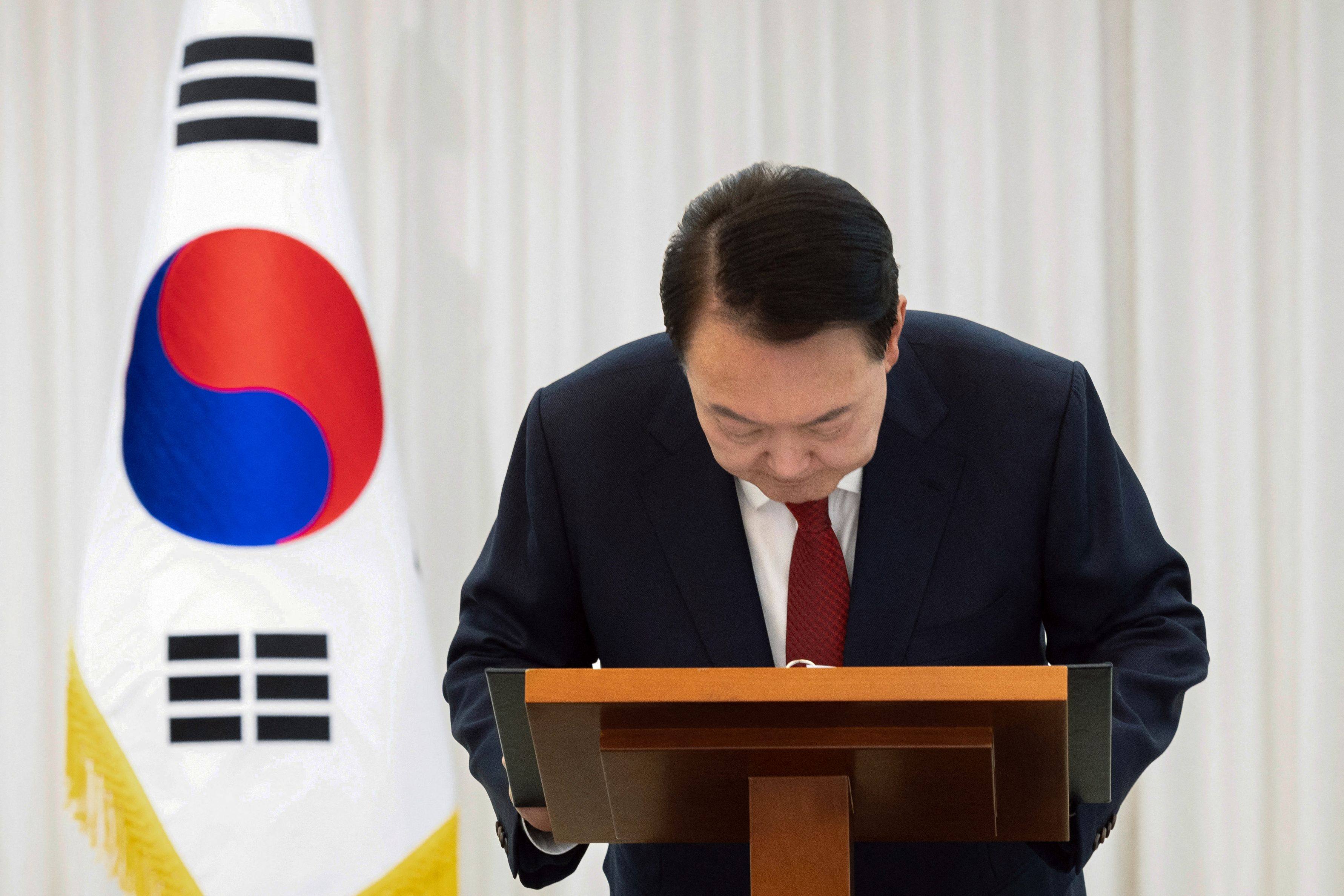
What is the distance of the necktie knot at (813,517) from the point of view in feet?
4.83

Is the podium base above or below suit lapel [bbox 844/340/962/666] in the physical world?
below

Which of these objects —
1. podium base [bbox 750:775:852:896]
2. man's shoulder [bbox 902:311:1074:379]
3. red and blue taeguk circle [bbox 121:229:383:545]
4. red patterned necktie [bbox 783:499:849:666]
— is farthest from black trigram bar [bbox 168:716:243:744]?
podium base [bbox 750:775:852:896]

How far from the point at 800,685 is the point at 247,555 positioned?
5.87 feet

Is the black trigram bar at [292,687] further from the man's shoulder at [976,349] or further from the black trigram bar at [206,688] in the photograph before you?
the man's shoulder at [976,349]

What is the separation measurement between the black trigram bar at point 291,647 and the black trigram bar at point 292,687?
35mm

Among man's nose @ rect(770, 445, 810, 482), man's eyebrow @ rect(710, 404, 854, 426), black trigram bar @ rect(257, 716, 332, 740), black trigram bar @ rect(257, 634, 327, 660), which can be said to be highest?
man's eyebrow @ rect(710, 404, 854, 426)

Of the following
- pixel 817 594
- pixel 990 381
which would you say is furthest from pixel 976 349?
pixel 817 594

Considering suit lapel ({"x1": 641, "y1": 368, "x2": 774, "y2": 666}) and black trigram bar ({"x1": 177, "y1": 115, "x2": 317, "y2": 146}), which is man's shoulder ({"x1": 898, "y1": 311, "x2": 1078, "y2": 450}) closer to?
suit lapel ({"x1": 641, "y1": 368, "x2": 774, "y2": 666})

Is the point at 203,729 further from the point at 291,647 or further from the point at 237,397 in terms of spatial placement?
the point at 237,397

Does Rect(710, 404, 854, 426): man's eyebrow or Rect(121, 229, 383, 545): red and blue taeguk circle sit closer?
Rect(710, 404, 854, 426): man's eyebrow

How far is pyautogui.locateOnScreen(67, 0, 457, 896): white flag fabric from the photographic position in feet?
7.93

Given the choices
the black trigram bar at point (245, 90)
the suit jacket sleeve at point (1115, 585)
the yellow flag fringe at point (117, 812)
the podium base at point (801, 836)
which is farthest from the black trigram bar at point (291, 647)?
the podium base at point (801, 836)

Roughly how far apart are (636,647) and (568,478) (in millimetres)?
215

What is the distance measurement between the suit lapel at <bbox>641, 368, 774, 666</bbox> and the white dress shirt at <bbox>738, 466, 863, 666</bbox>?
31mm
